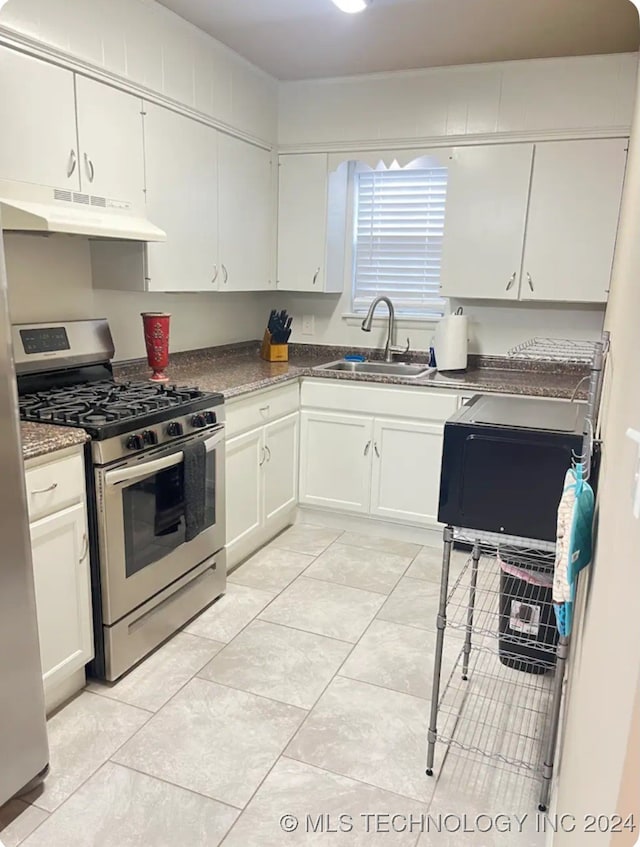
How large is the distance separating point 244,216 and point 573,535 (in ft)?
9.35

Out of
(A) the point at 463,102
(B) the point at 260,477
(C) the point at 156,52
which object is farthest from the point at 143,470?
(A) the point at 463,102

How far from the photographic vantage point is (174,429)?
92.5 inches

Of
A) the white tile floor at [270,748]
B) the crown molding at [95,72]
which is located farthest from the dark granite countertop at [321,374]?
the crown molding at [95,72]

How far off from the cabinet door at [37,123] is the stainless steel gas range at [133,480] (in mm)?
598

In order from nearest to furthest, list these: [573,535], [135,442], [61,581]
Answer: [573,535], [61,581], [135,442]

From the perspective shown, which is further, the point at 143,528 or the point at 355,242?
the point at 355,242

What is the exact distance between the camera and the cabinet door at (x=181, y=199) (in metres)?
2.79

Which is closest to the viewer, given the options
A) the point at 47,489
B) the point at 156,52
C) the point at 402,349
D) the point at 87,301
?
the point at 47,489

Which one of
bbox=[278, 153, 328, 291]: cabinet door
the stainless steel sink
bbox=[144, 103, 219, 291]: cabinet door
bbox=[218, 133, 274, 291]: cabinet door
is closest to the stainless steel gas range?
bbox=[144, 103, 219, 291]: cabinet door

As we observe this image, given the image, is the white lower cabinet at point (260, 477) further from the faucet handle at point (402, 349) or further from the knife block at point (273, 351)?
the faucet handle at point (402, 349)

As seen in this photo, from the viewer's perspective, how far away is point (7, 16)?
2055 mm

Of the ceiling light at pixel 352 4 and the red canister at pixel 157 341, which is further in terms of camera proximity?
the red canister at pixel 157 341

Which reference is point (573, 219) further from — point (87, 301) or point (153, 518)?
point (153, 518)

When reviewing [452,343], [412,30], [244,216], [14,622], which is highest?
[412,30]
